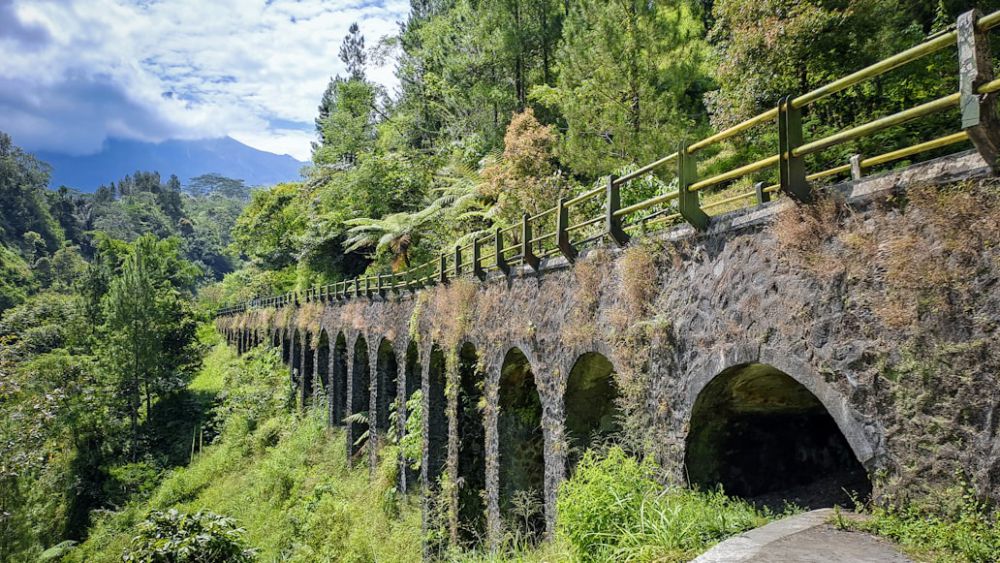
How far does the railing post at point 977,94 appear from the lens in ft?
10.9

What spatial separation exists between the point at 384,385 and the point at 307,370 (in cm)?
1115

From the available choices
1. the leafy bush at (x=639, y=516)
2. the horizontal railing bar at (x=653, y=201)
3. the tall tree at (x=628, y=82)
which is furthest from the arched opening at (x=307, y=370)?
the leafy bush at (x=639, y=516)

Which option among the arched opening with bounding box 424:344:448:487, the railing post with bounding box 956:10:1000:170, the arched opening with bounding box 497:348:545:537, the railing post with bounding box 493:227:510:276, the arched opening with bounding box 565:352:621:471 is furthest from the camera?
the arched opening with bounding box 424:344:448:487

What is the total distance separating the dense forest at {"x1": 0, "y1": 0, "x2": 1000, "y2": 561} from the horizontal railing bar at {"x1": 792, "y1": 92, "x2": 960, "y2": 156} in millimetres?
2824

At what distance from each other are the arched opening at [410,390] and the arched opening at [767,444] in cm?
898

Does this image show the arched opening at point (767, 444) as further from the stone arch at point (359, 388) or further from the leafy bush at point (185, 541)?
the stone arch at point (359, 388)

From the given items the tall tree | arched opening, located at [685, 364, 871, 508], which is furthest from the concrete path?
the tall tree

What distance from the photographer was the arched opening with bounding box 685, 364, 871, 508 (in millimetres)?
5622

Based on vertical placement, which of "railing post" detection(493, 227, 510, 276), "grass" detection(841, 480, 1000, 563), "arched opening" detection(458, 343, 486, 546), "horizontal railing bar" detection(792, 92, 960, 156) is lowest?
"arched opening" detection(458, 343, 486, 546)

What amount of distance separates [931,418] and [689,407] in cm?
218

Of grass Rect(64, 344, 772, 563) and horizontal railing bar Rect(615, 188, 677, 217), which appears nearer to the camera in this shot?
grass Rect(64, 344, 772, 563)

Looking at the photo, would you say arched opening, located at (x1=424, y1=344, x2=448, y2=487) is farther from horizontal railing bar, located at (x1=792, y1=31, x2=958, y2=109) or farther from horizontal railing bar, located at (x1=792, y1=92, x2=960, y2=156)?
horizontal railing bar, located at (x1=792, y1=31, x2=958, y2=109)

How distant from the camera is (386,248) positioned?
2200 cm

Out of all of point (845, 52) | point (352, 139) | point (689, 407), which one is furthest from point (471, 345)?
point (352, 139)
